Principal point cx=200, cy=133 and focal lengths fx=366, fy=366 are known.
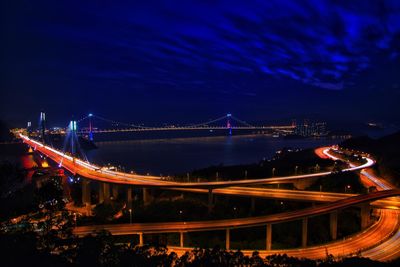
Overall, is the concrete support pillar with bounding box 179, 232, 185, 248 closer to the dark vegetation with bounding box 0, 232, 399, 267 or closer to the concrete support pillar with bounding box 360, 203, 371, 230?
the dark vegetation with bounding box 0, 232, 399, 267

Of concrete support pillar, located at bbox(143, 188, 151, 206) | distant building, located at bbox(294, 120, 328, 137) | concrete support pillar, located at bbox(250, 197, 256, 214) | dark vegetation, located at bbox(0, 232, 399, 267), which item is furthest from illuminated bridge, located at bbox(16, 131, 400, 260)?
distant building, located at bbox(294, 120, 328, 137)

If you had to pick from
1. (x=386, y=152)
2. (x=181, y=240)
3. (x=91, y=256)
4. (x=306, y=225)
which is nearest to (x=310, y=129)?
(x=386, y=152)

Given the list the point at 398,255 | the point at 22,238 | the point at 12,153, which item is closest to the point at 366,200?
the point at 398,255

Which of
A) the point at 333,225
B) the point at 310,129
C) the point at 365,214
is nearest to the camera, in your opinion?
the point at 333,225

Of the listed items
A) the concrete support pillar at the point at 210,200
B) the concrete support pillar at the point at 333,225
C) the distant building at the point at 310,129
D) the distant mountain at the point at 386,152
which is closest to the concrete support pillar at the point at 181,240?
the concrete support pillar at the point at 210,200

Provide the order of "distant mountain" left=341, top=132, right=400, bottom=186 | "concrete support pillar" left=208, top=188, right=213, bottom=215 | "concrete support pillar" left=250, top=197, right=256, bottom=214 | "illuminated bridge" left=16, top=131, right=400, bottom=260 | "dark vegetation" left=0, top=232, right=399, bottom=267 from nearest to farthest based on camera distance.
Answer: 1. "dark vegetation" left=0, top=232, right=399, bottom=267
2. "illuminated bridge" left=16, top=131, right=400, bottom=260
3. "concrete support pillar" left=250, top=197, right=256, bottom=214
4. "concrete support pillar" left=208, top=188, right=213, bottom=215
5. "distant mountain" left=341, top=132, right=400, bottom=186

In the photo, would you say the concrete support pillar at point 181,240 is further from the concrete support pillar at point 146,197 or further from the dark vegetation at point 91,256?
the concrete support pillar at point 146,197

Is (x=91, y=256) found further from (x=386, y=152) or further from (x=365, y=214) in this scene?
(x=386, y=152)

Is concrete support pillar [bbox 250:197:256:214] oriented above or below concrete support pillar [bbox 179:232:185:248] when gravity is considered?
above
